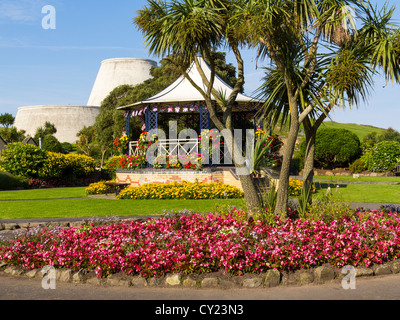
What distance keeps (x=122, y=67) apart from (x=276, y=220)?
86.3 m

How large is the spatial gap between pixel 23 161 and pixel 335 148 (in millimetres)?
22330

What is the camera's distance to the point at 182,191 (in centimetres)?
1536

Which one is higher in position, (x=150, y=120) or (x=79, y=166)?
(x=150, y=120)

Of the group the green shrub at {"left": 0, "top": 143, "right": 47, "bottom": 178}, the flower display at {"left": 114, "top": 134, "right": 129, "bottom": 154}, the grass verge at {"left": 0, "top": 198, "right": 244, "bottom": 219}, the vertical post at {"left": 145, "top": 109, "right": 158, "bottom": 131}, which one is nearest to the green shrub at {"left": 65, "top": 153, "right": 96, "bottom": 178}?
the green shrub at {"left": 0, "top": 143, "right": 47, "bottom": 178}

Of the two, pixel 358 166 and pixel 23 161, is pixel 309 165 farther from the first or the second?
pixel 358 166

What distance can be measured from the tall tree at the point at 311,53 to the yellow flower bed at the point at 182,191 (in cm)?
685

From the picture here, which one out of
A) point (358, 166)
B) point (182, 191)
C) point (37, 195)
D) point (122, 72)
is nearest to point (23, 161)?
point (37, 195)

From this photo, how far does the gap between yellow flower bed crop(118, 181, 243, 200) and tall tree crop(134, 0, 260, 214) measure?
679cm

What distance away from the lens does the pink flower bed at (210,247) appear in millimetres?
6070

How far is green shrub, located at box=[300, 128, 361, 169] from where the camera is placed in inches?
1278

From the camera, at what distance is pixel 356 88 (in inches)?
308

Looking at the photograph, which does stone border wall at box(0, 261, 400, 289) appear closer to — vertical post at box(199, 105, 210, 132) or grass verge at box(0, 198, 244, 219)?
grass verge at box(0, 198, 244, 219)

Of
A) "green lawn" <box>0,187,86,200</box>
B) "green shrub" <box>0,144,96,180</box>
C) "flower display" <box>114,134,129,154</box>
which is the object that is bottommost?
"green lawn" <box>0,187,86,200</box>

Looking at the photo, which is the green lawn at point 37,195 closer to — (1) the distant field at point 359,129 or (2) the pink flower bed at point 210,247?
(2) the pink flower bed at point 210,247
